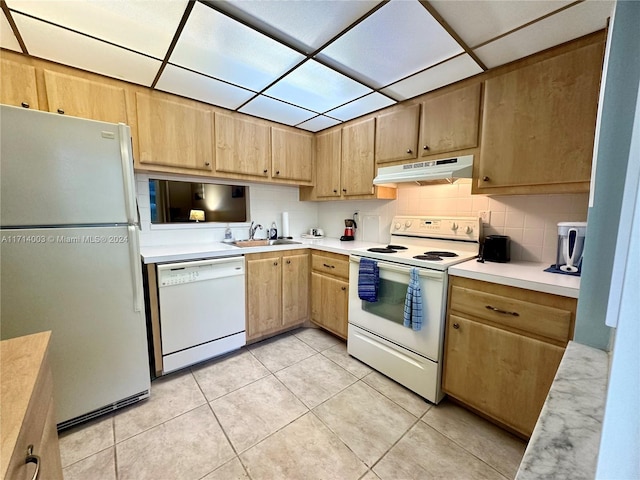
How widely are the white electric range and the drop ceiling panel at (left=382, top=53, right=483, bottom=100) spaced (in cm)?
102

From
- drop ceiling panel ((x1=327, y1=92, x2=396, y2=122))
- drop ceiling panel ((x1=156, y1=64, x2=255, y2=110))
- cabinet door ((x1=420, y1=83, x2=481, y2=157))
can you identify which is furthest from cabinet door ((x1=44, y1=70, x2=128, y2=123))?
cabinet door ((x1=420, y1=83, x2=481, y2=157))

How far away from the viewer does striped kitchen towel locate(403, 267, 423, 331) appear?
1720 millimetres

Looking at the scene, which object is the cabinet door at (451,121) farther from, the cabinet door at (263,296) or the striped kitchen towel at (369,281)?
the cabinet door at (263,296)

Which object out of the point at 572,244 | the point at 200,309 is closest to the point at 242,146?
the point at 200,309

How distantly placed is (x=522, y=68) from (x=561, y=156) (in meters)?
0.60

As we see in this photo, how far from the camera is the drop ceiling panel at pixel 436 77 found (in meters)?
1.64

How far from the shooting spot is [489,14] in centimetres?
125

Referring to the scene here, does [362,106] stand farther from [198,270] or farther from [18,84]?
[18,84]

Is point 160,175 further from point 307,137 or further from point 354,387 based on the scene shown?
point 354,387

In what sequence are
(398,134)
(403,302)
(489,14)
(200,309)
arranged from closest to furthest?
1. (489,14)
2. (403,302)
3. (200,309)
4. (398,134)

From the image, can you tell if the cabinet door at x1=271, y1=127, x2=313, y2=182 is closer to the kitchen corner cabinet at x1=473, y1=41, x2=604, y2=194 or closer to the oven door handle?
the oven door handle

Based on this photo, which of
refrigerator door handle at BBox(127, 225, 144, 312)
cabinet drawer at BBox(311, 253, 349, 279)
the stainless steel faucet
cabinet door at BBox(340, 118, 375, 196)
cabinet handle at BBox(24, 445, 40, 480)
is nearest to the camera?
cabinet handle at BBox(24, 445, 40, 480)

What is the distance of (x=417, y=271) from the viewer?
5.68 ft

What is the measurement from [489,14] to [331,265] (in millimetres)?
1971
